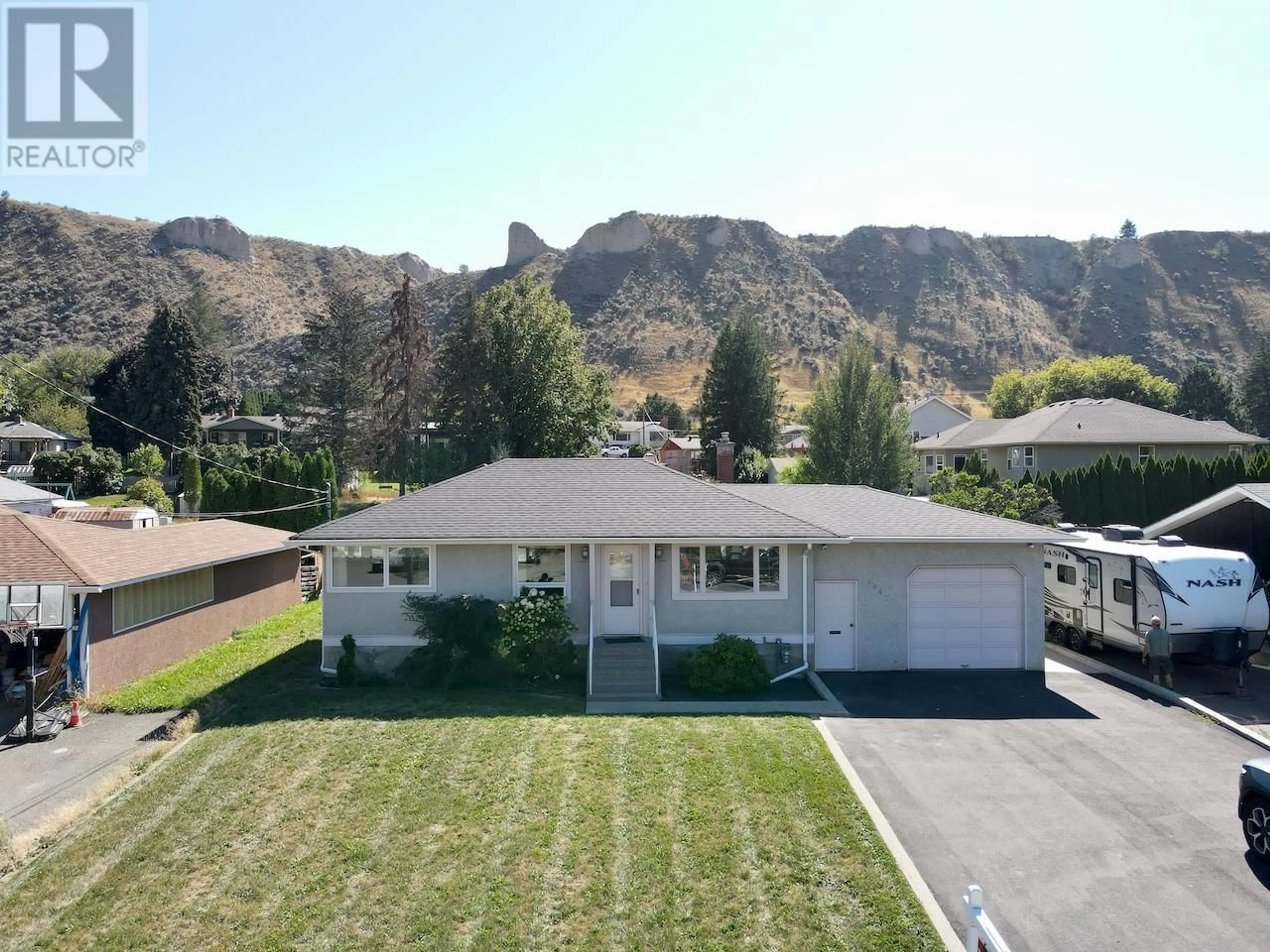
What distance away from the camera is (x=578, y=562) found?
52.9 ft

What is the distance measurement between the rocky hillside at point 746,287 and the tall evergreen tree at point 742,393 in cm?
4115

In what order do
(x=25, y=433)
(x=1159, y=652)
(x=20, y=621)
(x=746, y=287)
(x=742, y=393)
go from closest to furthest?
(x=20, y=621) < (x=1159, y=652) < (x=25, y=433) < (x=742, y=393) < (x=746, y=287)

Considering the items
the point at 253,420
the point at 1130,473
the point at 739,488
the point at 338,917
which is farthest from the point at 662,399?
the point at 338,917

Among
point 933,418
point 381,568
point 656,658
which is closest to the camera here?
point 656,658

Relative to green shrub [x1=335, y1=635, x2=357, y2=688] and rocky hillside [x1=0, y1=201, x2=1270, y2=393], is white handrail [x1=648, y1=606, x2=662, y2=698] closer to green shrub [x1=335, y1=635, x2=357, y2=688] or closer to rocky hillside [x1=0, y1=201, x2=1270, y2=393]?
green shrub [x1=335, y1=635, x2=357, y2=688]

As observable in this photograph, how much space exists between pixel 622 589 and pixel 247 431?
57.5 meters

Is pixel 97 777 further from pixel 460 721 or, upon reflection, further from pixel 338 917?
pixel 338 917

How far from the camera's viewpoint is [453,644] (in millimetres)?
15125

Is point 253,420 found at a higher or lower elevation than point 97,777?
higher

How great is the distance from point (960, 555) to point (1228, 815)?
723 centimetres

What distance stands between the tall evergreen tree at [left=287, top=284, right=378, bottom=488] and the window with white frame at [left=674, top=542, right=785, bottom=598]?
41771 millimetres

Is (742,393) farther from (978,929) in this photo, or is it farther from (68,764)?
(978,929)

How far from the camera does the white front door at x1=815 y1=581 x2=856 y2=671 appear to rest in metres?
16.2

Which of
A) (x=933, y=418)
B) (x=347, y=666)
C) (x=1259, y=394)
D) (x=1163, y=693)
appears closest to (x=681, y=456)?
(x=933, y=418)
